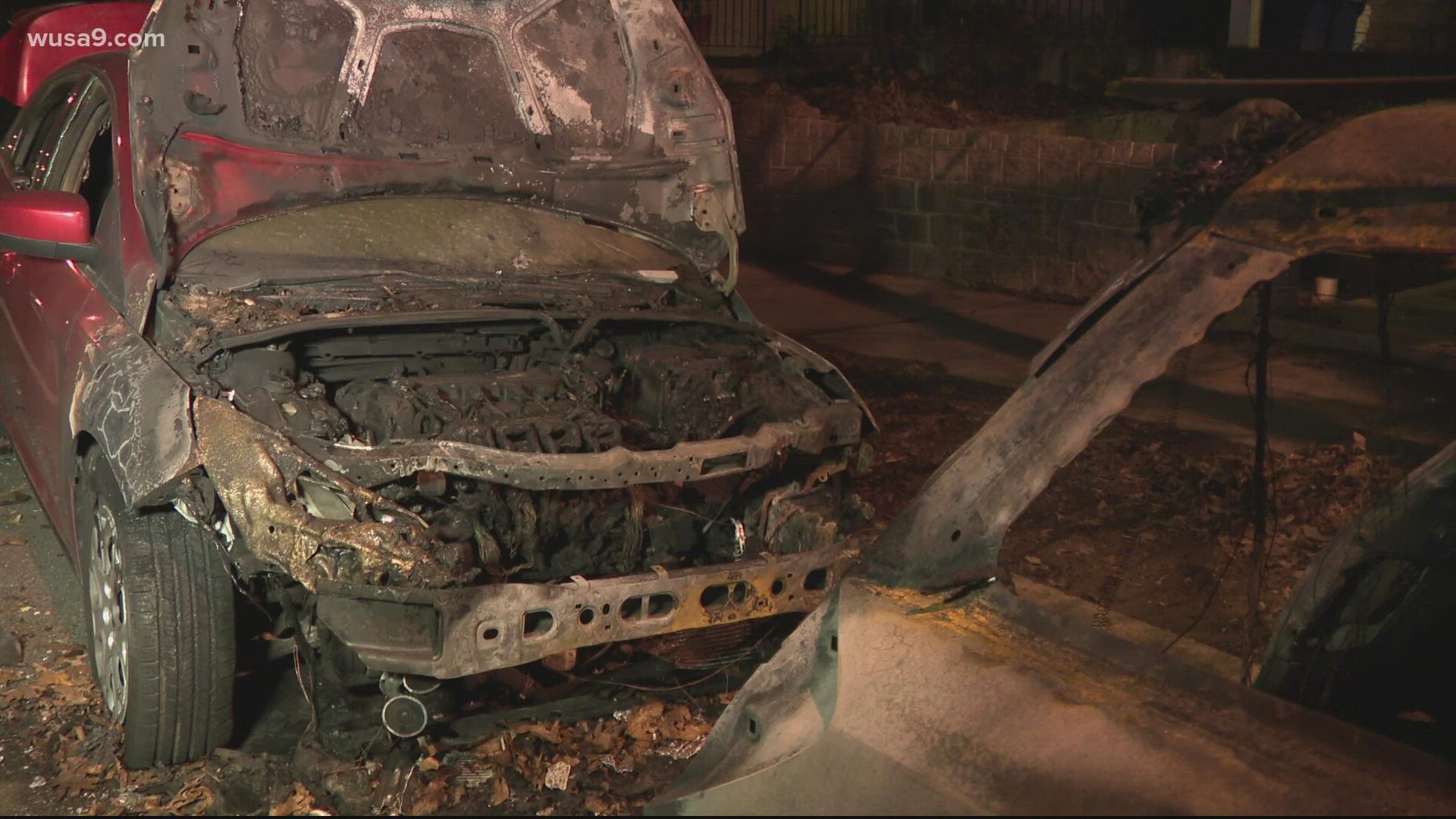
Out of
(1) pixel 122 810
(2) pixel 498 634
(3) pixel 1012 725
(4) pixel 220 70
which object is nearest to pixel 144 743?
(1) pixel 122 810

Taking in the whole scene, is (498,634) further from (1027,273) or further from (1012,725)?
(1027,273)

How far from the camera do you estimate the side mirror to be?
14.9 ft

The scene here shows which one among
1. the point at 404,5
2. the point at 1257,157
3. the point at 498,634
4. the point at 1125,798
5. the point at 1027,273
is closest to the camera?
the point at 1125,798

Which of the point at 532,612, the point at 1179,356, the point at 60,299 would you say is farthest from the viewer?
the point at 1179,356

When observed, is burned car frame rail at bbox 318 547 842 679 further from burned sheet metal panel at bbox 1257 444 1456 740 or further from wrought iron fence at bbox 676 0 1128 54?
wrought iron fence at bbox 676 0 1128 54

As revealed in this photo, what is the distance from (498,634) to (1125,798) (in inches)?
72.1

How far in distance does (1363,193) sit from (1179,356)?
5500 mm

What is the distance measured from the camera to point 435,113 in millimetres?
5211

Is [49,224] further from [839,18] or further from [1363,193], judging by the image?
[839,18]

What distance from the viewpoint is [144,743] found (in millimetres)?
3947

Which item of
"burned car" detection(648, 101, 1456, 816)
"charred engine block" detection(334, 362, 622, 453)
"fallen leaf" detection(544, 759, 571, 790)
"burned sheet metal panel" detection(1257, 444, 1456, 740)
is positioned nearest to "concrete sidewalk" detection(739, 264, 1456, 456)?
"burned sheet metal panel" detection(1257, 444, 1456, 740)

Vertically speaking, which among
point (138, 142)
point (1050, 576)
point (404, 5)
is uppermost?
point (404, 5)

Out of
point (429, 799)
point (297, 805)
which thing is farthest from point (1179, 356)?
point (297, 805)

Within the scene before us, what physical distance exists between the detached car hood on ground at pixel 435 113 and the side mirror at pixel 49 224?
239 millimetres
